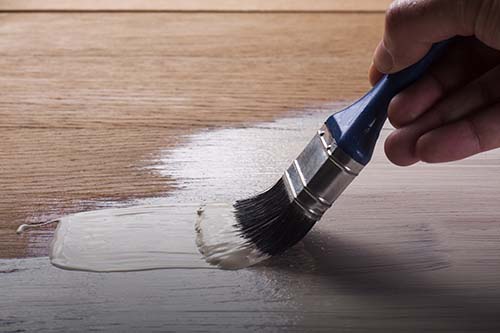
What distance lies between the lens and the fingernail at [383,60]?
3.35ft

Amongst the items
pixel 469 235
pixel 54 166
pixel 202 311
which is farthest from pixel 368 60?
pixel 202 311

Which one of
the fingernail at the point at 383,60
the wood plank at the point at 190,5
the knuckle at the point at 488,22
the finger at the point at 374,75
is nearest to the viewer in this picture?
the knuckle at the point at 488,22

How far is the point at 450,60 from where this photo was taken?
45.9 inches

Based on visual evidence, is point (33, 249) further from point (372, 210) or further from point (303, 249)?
point (372, 210)

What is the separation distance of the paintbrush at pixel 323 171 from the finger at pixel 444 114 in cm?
7

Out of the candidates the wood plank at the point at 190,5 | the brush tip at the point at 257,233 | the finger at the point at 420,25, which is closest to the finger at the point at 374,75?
the finger at the point at 420,25

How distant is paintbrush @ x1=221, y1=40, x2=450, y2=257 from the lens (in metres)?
1.00

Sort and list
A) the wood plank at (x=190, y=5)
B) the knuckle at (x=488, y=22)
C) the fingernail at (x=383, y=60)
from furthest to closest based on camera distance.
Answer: the wood plank at (x=190, y=5)
the fingernail at (x=383, y=60)
the knuckle at (x=488, y=22)

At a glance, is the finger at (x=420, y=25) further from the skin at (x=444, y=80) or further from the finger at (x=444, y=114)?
the finger at (x=444, y=114)

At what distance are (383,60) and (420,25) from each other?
9 cm

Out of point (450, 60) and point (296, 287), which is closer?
point (296, 287)

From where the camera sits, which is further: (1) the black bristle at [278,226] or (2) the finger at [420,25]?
(1) the black bristle at [278,226]

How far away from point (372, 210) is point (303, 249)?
0.14 meters

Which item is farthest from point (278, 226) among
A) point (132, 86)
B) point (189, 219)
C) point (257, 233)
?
point (132, 86)
